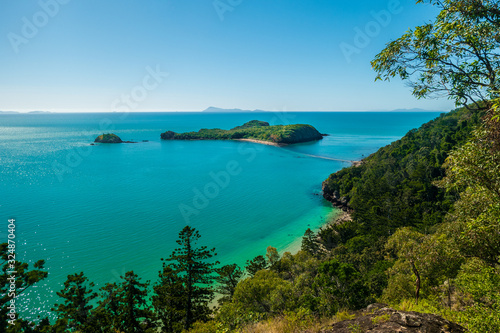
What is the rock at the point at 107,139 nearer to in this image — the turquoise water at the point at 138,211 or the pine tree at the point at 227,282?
the turquoise water at the point at 138,211

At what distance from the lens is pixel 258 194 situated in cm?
5053

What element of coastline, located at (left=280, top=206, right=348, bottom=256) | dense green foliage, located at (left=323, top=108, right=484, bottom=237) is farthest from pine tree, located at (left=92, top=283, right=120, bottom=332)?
dense green foliage, located at (left=323, top=108, right=484, bottom=237)

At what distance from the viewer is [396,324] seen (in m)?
6.24

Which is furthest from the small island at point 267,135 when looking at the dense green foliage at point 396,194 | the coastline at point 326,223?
the coastline at point 326,223

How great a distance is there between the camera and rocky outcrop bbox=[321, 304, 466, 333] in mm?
6000

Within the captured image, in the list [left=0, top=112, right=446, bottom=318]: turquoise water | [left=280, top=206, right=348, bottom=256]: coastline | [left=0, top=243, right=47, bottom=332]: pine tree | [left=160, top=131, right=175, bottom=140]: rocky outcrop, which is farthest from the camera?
[left=160, top=131, right=175, bottom=140]: rocky outcrop

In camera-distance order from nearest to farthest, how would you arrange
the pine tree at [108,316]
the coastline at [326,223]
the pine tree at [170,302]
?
the pine tree at [108,316] → the pine tree at [170,302] → the coastline at [326,223]

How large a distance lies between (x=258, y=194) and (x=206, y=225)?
16.6 meters

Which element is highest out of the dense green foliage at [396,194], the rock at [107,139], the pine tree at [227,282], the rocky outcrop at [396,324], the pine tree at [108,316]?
the rock at [107,139]

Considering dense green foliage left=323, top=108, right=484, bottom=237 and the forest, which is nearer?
the forest

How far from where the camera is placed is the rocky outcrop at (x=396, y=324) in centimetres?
600

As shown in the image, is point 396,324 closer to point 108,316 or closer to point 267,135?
point 108,316

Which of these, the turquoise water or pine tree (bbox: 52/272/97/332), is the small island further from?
pine tree (bbox: 52/272/97/332)

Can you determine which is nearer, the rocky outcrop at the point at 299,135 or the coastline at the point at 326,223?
the coastline at the point at 326,223
